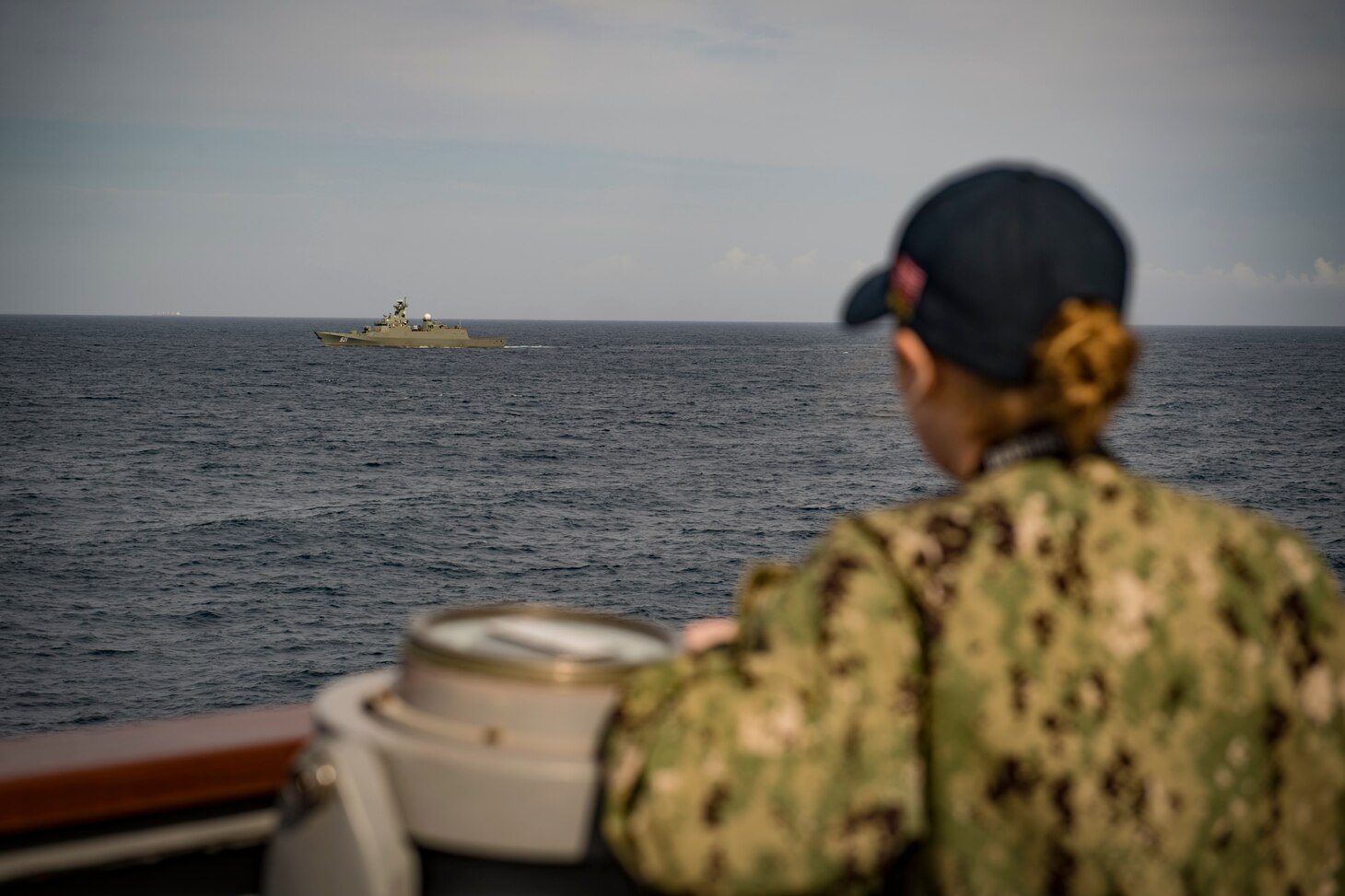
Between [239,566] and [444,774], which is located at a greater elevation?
[444,774]

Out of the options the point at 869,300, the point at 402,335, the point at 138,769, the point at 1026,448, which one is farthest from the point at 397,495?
the point at 402,335

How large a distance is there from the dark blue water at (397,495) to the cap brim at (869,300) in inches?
931

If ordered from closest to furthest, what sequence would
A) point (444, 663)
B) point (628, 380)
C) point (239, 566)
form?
point (444, 663) → point (239, 566) → point (628, 380)

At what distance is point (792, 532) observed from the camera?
37.5m

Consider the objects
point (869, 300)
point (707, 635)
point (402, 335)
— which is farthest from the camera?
point (402, 335)

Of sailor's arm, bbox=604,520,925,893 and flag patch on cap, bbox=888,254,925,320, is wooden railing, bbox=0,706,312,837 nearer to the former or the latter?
sailor's arm, bbox=604,520,925,893

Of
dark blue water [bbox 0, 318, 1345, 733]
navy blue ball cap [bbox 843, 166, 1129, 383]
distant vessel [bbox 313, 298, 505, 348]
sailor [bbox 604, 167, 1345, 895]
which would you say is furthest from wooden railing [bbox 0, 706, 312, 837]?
distant vessel [bbox 313, 298, 505, 348]

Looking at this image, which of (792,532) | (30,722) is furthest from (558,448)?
(30,722)

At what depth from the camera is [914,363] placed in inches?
53.2

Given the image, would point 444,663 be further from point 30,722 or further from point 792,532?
point 792,532

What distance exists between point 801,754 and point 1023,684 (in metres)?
0.21

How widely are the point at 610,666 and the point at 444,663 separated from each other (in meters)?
0.17

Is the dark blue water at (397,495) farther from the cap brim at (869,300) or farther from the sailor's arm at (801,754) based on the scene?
the sailor's arm at (801,754)

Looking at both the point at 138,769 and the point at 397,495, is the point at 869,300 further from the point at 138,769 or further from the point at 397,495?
the point at 397,495
